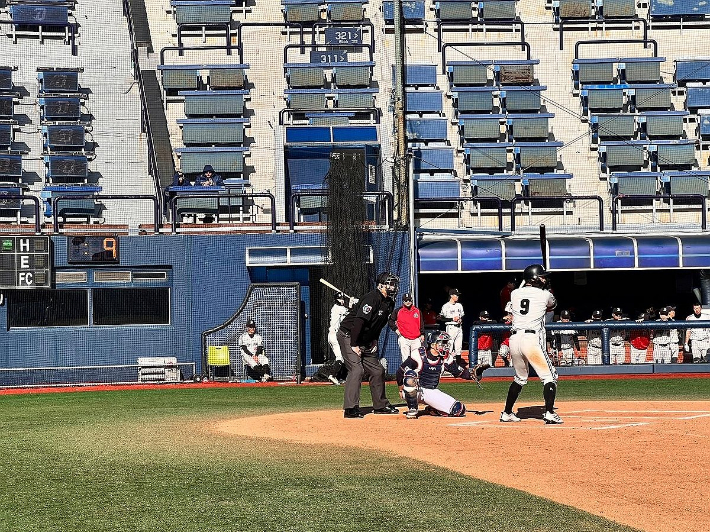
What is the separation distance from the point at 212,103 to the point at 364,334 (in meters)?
18.1

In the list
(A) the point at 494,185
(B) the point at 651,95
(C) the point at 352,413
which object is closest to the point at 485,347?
(A) the point at 494,185

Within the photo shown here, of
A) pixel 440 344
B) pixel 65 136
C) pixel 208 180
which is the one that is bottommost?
pixel 440 344

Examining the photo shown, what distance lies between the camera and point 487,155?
99.9ft

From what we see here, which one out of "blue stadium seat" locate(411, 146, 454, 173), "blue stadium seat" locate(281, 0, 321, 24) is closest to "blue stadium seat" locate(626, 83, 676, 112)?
"blue stadium seat" locate(411, 146, 454, 173)

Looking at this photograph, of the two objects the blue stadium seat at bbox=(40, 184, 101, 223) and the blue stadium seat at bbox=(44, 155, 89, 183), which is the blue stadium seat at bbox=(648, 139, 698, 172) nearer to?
the blue stadium seat at bbox=(40, 184, 101, 223)

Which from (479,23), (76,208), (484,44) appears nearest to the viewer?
(76,208)

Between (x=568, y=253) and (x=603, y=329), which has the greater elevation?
(x=568, y=253)

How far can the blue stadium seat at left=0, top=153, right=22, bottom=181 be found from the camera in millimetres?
28984

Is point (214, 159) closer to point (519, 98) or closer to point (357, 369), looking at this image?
point (519, 98)

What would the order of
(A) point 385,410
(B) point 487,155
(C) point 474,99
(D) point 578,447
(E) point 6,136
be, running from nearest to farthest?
(D) point 578,447 → (A) point 385,410 → (E) point 6,136 → (B) point 487,155 → (C) point 474,99

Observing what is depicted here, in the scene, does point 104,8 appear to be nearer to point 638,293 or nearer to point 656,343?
point 638,293

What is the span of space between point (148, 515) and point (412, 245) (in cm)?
1752

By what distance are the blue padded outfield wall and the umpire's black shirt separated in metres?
10.8

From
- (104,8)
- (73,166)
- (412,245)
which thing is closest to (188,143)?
(73,166)
